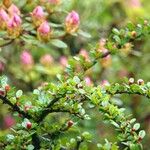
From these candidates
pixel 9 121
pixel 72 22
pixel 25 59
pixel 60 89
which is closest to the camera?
pixel 60 89

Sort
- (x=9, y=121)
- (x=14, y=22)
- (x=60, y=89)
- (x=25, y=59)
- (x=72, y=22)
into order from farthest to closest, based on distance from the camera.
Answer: (x=9, y=121) < (x=25, y=59) < (x=72, y=22) < (x=14, y=22) < (x=60, y=89)

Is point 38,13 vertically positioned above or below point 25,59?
above

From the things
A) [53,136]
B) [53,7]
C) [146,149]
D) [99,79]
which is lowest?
[146,149]

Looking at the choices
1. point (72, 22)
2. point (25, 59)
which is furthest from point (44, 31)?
point (25, 59)

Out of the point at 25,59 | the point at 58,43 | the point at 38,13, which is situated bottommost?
the point at 25,59

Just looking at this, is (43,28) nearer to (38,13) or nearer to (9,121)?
(38,13)

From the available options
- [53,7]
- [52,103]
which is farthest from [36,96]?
[53,7]

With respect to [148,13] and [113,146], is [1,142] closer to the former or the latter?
[113,146]

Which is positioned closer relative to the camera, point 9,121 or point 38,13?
point 38,13

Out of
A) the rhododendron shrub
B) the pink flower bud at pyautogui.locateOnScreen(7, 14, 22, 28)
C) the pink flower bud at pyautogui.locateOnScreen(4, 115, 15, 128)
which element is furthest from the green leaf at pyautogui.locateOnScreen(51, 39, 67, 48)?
the pink flower bud at pyautogui.locateOnScreen(4, 115, 15, 128)
